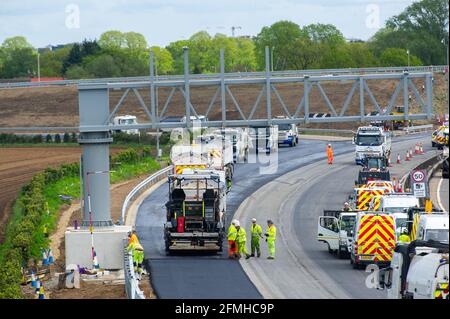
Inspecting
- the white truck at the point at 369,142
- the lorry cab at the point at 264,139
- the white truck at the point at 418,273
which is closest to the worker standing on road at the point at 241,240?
the white truck at the point at 418,273

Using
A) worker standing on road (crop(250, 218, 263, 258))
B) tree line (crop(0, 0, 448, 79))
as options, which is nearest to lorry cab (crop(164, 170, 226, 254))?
worker standing on road (crop(250, 218, 263, 258))

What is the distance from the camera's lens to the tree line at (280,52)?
4779 inches

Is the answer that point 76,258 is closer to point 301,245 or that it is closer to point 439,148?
point 301,245

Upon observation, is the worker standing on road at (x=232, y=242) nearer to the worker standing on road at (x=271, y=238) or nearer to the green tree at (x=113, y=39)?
the worker standing on road at (x=271, y=238)

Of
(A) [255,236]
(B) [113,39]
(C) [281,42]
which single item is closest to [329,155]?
(A) [255,236]

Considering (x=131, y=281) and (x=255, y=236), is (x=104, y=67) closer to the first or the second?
(x=255, y=236)

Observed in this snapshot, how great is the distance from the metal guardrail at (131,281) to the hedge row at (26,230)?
2.72m

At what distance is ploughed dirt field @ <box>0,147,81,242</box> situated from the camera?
57875mm

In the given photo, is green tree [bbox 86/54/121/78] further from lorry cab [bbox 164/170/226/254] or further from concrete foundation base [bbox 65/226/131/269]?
concrete foundation base [bbox 65/226/131/269]

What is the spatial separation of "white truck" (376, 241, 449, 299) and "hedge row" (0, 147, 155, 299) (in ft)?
32.3

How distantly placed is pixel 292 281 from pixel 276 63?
9807 cm
